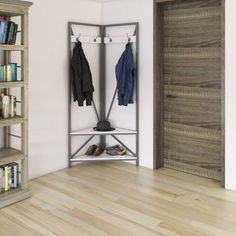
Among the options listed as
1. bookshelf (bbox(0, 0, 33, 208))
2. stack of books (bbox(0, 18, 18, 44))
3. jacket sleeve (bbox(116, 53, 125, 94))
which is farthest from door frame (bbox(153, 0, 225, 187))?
stack of books (bbox(0, 18, 18, 44))

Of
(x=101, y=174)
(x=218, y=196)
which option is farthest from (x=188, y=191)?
(x=101, y=174)

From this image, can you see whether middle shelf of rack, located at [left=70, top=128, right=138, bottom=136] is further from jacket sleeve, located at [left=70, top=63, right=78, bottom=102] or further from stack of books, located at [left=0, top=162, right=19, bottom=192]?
stack of books, located at [left=0, top=162, right=19, bottom=192]

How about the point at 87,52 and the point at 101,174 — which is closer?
the point at 101,174

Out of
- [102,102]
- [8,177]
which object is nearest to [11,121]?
[8,177]

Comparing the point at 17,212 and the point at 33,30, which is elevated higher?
the point at 33,30

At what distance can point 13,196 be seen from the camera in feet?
11.1

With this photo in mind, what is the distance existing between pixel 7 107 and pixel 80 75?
4.12 ft

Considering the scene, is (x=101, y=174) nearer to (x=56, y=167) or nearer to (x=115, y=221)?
(x=56, y=167)

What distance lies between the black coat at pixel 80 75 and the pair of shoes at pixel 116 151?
0.80m

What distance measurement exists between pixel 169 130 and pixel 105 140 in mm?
1038

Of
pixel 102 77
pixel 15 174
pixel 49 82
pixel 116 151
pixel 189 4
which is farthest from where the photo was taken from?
pixel 102 77

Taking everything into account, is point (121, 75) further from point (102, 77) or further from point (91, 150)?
point (91, 150)

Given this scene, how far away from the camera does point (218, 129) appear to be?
402cm

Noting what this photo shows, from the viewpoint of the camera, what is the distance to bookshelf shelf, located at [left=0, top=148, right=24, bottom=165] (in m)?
3.31
